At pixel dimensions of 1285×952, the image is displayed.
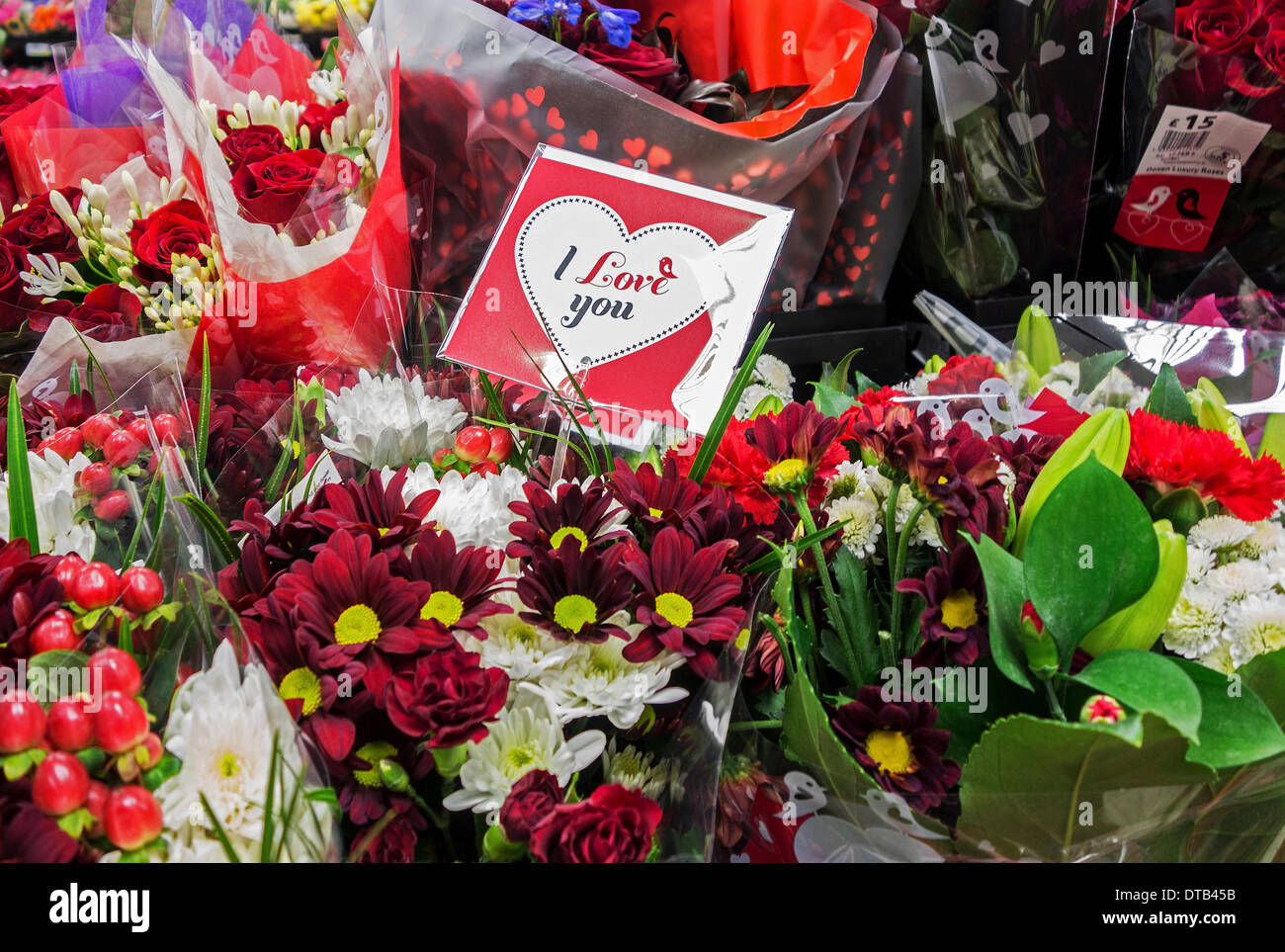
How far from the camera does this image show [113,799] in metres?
0.45

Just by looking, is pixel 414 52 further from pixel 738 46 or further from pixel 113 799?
pixel 113 799

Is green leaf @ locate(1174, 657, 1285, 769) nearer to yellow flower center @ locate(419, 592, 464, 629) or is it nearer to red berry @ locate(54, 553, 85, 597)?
yellow flower center @ locate(419, 592, 464, 629)

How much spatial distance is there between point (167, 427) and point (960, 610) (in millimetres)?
603

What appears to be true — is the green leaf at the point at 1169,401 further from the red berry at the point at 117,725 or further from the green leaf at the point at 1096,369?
the red berry at the point at 117,725

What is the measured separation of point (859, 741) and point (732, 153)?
0.80 m

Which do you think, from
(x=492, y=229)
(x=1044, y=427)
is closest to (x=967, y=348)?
(x=1044, y=427)

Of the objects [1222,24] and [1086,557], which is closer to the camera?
[1086,557]

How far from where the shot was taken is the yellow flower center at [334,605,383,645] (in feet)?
1.76

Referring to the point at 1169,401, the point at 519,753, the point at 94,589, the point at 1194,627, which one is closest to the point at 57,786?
the point at 94,589

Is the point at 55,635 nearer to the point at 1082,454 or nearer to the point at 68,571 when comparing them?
the point at 68,571

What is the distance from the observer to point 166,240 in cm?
101

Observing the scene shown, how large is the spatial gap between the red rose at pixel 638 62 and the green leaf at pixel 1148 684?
92cm

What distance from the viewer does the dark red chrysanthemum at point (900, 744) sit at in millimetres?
553

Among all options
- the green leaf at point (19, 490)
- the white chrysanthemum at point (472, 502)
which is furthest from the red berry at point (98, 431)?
the white chrysanthemum at point (472, 502)
